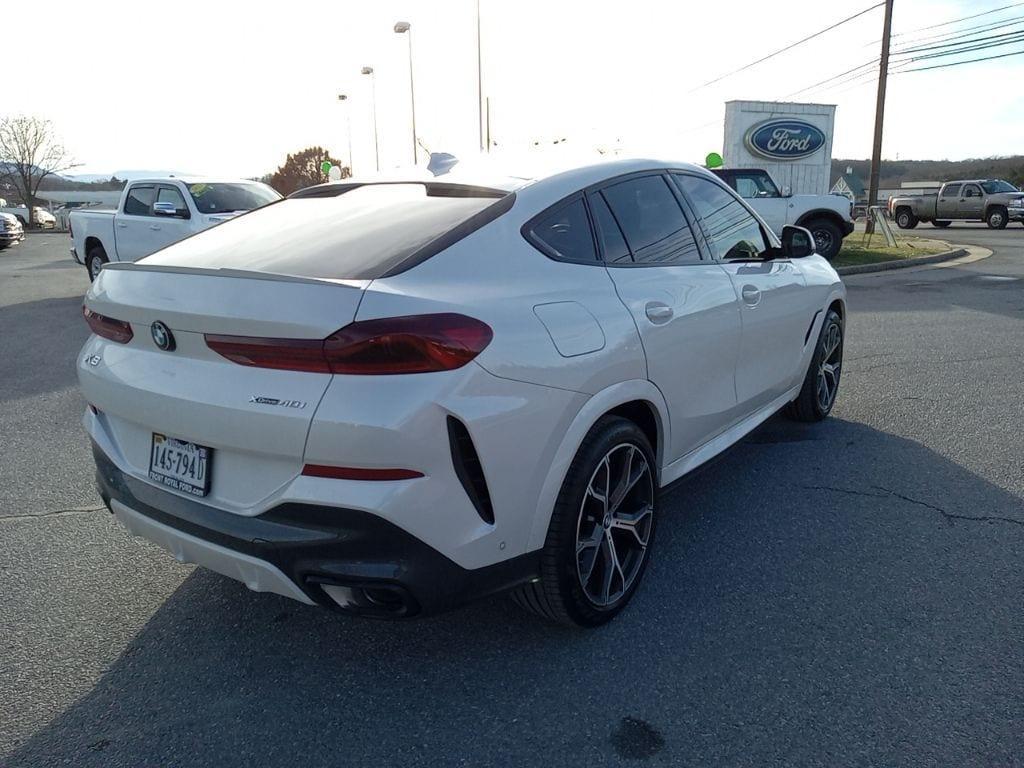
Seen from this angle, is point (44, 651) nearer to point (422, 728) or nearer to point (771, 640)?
point (422, 728)

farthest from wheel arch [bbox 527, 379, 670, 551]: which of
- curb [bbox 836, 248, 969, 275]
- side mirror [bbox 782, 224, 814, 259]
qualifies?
curb [bbox 836, 248, 969, 275]

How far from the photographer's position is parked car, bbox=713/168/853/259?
52.0 ft

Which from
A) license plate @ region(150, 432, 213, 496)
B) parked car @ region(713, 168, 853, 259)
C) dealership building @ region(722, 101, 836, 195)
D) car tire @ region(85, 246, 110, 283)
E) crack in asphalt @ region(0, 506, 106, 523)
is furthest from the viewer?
dealership building @ region(722, 101, 836, 195)

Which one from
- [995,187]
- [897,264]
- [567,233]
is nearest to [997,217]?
[995,187]

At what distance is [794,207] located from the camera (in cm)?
1620

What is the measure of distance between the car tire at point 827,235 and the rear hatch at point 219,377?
16.0 meters

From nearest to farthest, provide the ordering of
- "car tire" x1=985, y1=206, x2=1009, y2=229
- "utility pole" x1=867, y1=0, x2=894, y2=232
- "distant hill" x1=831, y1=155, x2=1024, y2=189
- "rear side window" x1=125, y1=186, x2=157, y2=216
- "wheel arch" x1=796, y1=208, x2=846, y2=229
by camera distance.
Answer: "rear side window" x1=125, y1=186, x2=157, y2=216 → "wheel arch" x1=796, y1=208, x2=846, y2=229 → "utility pole" x1=867, y1=0, x2=894, y2=232 → "car tire" x1=985, y1=206, x2=1009, y2=229 → "distant hill" x1=831, y1=155, x2=1024, y2=189

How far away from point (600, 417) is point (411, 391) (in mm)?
885

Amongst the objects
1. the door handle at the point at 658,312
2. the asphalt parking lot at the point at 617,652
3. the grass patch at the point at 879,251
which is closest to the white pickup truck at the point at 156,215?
the asphalt parking lot at the point at 617,652

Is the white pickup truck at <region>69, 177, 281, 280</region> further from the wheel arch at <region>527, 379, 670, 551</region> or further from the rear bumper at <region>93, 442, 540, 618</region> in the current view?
the rear bumper at <region>93, 442, 540, 618</region>

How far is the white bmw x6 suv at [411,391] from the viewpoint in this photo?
228 centimetres

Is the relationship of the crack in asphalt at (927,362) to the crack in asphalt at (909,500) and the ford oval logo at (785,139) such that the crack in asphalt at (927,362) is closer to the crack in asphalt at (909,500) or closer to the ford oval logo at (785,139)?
the crack in asphalt at (909,500)

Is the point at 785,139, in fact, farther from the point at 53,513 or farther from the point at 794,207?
the point at 53,513

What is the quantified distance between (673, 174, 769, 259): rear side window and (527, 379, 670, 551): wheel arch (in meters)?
1.12
